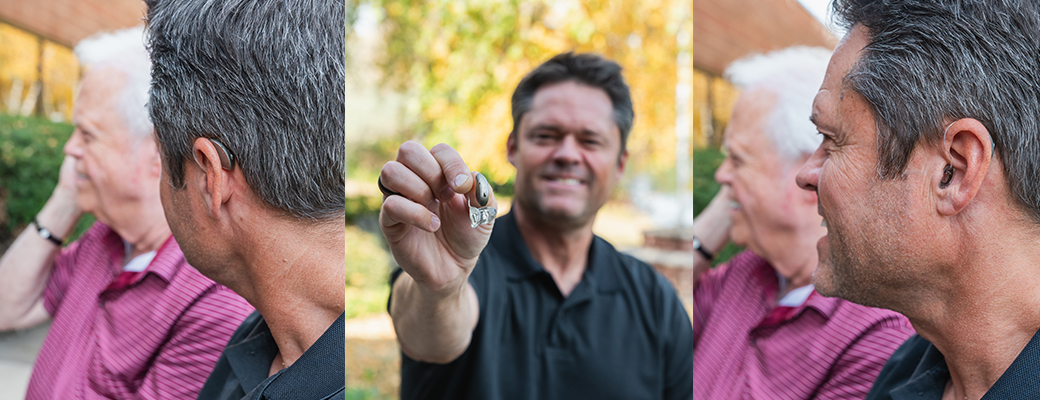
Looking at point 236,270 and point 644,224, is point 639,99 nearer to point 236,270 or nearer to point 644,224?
point 644,224

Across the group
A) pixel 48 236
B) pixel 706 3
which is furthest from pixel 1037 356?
pixel 48 236

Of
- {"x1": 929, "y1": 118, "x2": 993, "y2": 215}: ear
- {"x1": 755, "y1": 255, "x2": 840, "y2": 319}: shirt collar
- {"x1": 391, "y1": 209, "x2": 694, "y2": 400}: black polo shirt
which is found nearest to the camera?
{"x1": 929, "y1": 118, "x2": 993, "y2": 215}: ear

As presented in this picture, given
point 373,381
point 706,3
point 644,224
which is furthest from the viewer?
point 644,224

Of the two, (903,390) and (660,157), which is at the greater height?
(660,157)

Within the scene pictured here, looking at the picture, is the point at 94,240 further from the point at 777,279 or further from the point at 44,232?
the point at 777,279

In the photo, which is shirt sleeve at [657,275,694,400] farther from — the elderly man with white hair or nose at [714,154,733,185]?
nose at [714,154,733,185]

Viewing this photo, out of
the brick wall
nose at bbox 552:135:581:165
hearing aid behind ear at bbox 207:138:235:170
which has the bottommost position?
hearing aid behind ear at bbox 207:138:235:170

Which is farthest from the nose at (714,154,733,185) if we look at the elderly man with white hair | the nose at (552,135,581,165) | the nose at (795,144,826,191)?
the nose at (552,135,581,165)

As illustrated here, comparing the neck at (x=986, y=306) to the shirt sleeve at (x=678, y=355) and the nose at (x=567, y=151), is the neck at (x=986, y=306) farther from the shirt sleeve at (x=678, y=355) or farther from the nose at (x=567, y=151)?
the nose at (x=567, y=151)
